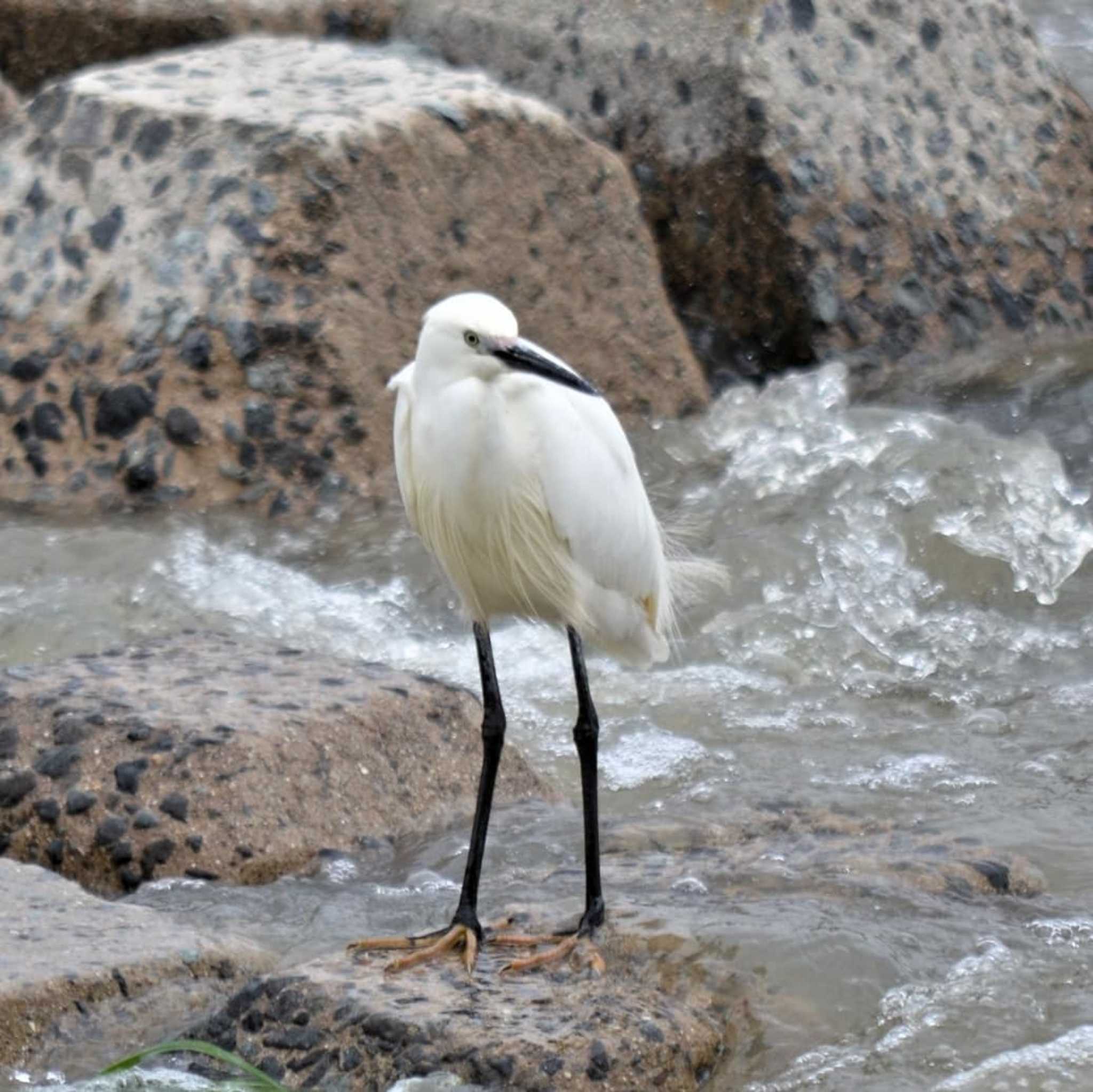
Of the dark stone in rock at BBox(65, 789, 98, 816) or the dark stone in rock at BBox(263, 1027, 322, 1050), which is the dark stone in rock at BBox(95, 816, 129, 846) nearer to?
the dark stone in rock at BBox(65, 789, 98, 816)

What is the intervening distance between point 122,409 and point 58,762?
6.17 feet

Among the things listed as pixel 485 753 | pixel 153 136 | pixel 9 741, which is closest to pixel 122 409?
pixel 153 136

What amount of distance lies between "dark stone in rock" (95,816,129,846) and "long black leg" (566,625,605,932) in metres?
0.80

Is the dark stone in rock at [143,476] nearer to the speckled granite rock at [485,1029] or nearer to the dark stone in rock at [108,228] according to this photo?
the dark stone in rock at [108,228]

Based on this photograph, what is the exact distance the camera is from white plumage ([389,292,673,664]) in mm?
3012

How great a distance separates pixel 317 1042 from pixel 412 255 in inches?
124

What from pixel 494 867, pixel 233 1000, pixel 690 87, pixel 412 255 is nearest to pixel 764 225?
pixel 690 87

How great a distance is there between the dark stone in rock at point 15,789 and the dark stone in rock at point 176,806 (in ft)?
0.78

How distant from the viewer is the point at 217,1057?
2.75 metres

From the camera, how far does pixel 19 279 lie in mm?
5555

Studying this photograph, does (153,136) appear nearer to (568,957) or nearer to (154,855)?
(154,855)

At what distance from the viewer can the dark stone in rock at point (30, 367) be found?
17.8ft

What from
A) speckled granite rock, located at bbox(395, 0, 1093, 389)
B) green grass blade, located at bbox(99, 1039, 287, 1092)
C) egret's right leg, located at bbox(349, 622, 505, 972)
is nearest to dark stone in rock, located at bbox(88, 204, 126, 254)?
speckled granite rock, located at bbox(395, 0, 1093, 389)

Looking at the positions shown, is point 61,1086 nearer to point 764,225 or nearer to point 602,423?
point 602,423
